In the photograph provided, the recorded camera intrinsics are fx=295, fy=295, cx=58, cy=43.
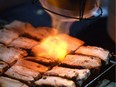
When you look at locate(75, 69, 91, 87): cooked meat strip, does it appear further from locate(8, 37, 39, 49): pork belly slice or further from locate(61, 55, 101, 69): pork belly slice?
locate(8, 37, 39, 49): pork belly slice

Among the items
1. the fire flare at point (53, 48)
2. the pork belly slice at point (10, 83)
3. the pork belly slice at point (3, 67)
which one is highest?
the fire flare at point (53, 48)

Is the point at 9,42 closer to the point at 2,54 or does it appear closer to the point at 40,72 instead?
the point at 2,54

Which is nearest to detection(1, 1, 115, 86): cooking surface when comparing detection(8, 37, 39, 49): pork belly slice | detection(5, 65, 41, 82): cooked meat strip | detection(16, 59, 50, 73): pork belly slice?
detection(8, 37, 39, 49): pork belly slice

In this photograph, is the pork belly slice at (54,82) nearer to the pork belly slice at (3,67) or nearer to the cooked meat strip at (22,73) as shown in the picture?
the cooked meat strip at (22,73)

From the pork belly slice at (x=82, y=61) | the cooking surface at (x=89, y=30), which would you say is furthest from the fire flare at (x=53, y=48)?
the cooking surface at (x=89, y=30)

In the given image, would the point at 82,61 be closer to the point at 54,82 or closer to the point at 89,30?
the point at 54,82

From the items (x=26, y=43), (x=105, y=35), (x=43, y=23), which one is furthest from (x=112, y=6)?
(x=26, y=43)

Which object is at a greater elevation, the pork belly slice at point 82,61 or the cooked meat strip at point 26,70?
the pork belly slice at point 82,61
